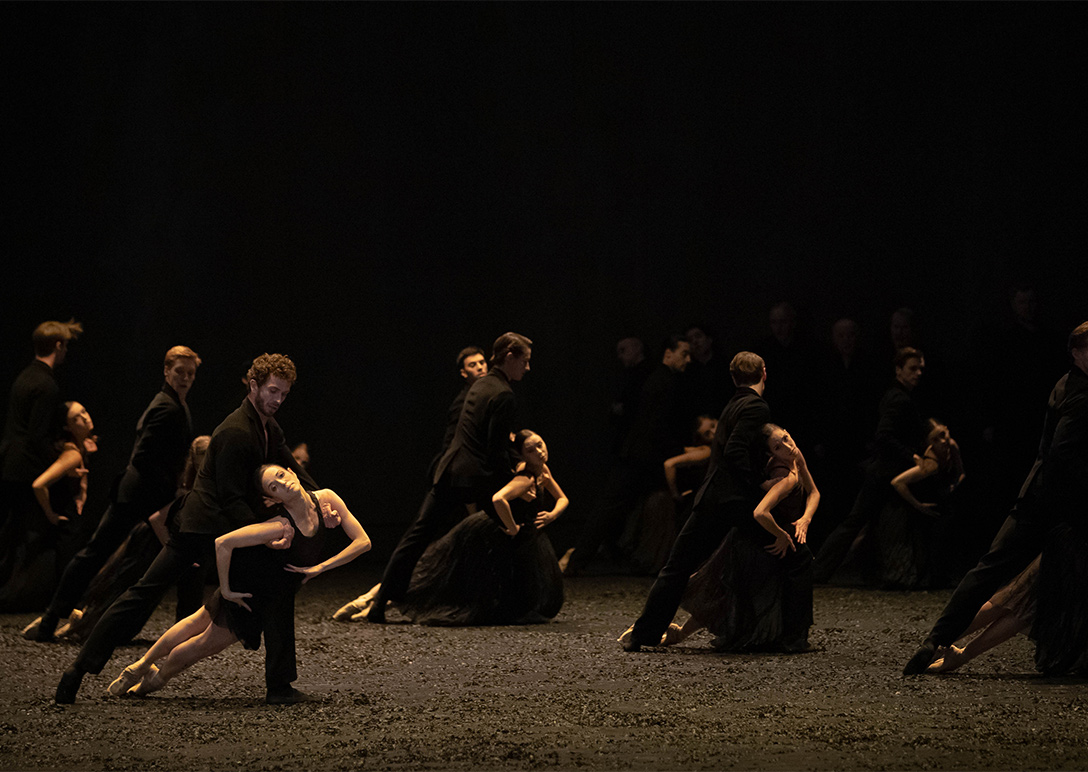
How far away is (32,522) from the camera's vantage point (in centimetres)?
823

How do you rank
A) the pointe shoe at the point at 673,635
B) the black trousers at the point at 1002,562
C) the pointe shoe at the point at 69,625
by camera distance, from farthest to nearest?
1. the pointe shoe at the point at 69,625
2. the pointe shoe at the point at 673,635
3. the black trousers at the point at 1002,562

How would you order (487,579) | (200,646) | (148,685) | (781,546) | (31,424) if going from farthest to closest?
(31,424), (487,579), (781,546), (148,685), (200,646)

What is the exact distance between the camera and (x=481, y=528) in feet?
26.0

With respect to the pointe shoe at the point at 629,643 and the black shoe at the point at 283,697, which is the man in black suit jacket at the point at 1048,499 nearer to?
the pointe shoe at the point at 629,643

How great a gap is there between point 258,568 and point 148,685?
2.38ft

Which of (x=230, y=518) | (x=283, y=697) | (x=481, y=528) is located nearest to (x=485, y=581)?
(x=481, y=528)

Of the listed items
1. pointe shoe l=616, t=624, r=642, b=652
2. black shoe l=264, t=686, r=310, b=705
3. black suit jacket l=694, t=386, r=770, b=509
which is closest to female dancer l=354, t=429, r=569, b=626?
pointe shoe l=616, t=624, r=642, b=652

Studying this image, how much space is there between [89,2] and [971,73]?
7607 mm

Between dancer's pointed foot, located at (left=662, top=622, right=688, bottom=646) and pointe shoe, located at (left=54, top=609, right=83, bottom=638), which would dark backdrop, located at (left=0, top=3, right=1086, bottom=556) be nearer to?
pointe shoe, located at (left=54, top=609, right=83, bottom=638)

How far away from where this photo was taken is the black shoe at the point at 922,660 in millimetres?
6051

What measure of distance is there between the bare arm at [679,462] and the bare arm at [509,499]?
2485 mm

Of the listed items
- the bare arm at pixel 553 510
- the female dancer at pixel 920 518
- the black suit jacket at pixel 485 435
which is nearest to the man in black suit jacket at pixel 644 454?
the female dancer at pixel 920 518

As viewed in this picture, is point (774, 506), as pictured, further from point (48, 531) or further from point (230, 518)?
point (48, 531)

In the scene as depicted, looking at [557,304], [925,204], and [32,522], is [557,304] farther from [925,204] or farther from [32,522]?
[32,522]
